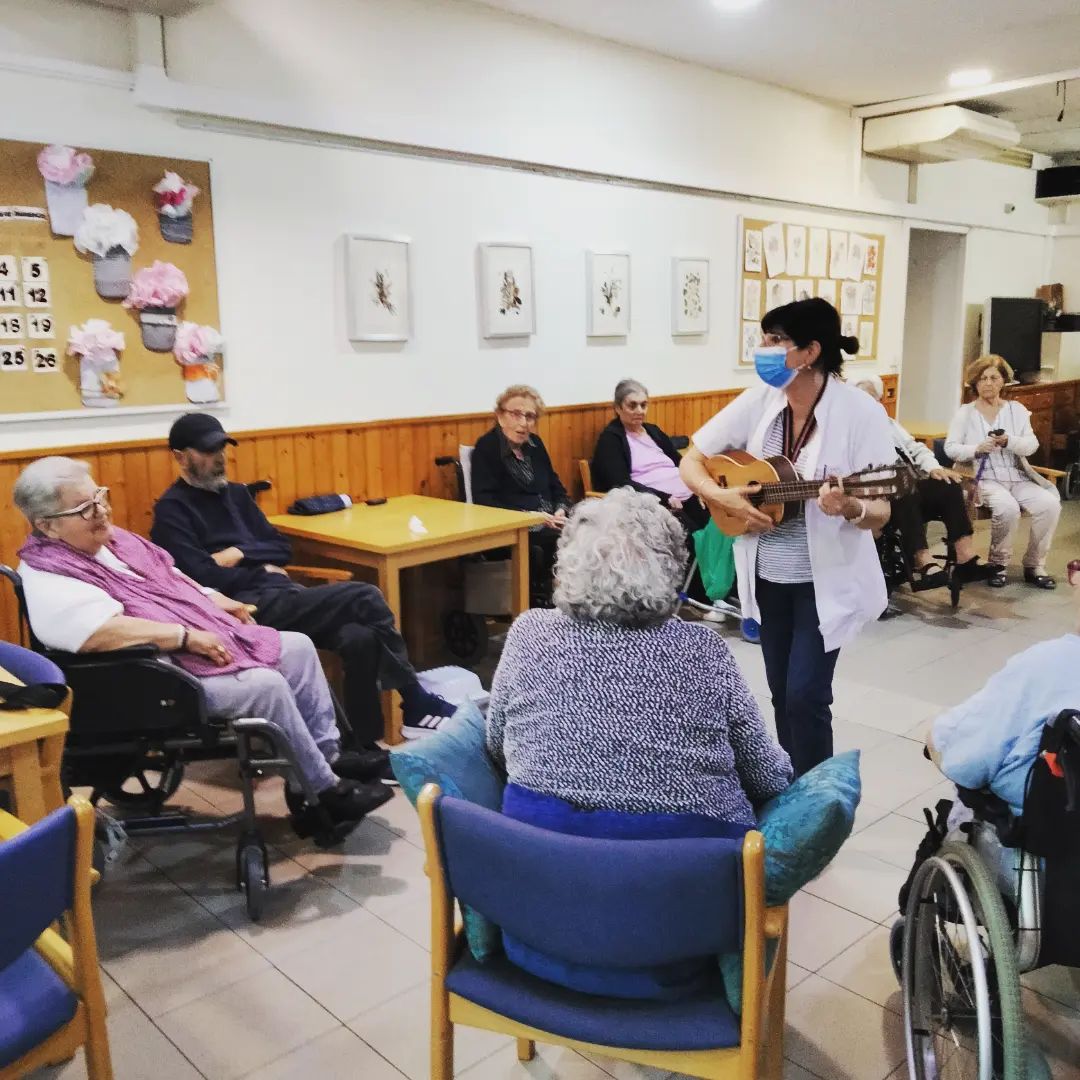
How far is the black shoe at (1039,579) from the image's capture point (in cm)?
540

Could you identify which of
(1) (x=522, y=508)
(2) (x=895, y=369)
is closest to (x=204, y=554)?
(1) (x=522, y=508)

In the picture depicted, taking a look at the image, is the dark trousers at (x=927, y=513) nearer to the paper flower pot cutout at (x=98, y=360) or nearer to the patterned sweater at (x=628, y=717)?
the paper flower pot cutout at (x=98, y=360)

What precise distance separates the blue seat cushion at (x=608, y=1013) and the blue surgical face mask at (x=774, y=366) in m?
1.58

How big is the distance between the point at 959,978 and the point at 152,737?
1.81 m

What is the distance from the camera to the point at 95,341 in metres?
3.43

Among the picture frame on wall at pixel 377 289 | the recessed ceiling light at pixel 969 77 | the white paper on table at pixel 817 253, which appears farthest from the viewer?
the white paper on table at pixel 817 253

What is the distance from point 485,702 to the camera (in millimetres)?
3574

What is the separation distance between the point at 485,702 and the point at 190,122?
7.60 ft

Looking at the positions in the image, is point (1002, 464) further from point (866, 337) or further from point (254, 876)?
point (254, 876)

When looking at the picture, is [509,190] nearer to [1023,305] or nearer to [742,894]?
[742,894]

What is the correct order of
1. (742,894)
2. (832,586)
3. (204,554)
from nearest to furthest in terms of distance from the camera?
(742,894) < (832,586) < (204,554)

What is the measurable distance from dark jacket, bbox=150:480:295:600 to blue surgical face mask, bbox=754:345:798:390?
171 cm

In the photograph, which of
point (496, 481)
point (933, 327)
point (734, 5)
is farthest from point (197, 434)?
point (933, 327)

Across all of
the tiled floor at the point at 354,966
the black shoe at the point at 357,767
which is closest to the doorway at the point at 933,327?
the tiled floor at the point at 354,966
